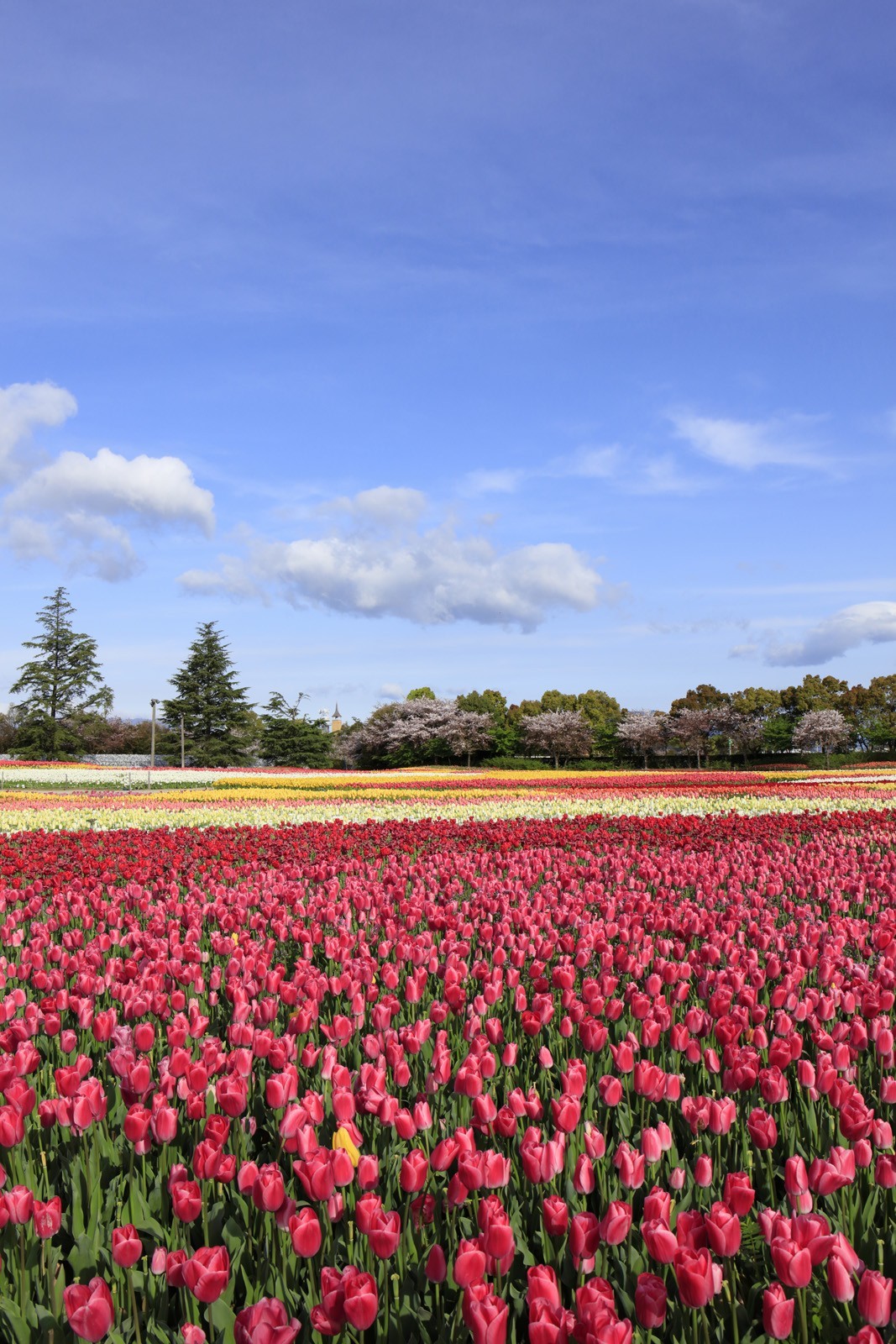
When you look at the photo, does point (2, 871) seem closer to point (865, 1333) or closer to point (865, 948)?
point (865, 948)

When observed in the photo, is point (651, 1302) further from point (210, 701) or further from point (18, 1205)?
point (210, 701)

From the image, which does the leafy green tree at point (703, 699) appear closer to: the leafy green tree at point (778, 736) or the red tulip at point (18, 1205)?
the leafy green tree at point (778, 736)

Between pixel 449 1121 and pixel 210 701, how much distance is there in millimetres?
64180

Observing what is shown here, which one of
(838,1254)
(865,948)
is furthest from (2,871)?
(838,1254)

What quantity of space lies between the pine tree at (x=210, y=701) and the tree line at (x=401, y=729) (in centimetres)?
8

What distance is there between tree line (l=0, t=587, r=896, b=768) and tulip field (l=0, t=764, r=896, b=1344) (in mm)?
53219

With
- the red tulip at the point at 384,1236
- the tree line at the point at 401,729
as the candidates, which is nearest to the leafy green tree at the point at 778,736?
the tree line at the point at 401,729

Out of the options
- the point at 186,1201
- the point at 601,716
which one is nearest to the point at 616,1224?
the point at 186,1201

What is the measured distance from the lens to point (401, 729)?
201 ft

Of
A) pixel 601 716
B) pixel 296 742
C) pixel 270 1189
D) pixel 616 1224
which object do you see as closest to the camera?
pixel 616 1224

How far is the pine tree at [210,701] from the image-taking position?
6431cm

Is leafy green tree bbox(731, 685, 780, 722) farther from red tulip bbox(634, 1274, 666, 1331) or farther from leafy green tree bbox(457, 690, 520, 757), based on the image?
red tulip bbox(634, 1274, 666, 1331)

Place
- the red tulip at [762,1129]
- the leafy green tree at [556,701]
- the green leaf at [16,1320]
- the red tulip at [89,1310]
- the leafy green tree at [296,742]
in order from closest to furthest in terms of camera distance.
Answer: the red tulip at [89,1310]
the green leaf at [16,1320]
the red tulip at [762,1129]
the leafy green tree at [296,742]
the leafy green tree at [556,701]

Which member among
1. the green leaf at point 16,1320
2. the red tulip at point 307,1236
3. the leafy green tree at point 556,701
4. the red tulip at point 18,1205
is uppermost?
the leafy green tree at point 556,701
